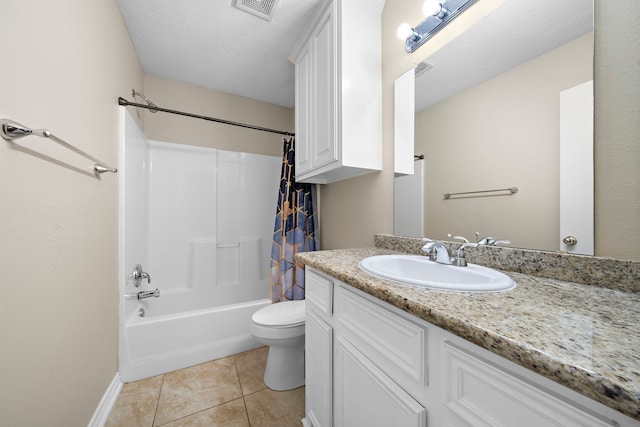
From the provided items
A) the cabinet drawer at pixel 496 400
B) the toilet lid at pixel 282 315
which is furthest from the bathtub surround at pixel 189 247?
the cabinet drawer at pixel 496 400

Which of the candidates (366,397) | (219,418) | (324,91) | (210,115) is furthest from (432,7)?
(219,418)

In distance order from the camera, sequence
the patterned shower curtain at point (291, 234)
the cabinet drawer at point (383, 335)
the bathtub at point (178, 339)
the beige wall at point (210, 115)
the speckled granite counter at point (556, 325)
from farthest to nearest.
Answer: the beige wall at point (210, 115) < the patterned shower curtain at point (291, 234) < the bathtub at point (178, 339) < the cabinet drawer at point (383, 335) < the speckled granite counter at point (556, 325)

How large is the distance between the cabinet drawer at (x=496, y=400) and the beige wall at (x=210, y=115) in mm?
2648

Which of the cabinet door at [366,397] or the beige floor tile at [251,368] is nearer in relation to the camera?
the cabinet door at [366,397]

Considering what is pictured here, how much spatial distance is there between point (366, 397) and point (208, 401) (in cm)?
115

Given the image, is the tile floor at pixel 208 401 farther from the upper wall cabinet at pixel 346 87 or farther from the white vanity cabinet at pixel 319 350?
the upper wall cabinet at pixel 346 87

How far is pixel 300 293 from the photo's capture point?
200cm

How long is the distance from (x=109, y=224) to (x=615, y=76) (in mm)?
2296

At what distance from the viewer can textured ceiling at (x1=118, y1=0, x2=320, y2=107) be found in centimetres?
153

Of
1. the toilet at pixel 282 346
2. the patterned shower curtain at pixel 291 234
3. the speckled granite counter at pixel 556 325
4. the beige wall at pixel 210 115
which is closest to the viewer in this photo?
the speckled granite counter at pixel 556 325

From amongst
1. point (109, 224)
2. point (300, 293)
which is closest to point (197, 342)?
point (300, 293)

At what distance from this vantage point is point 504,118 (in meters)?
0.89

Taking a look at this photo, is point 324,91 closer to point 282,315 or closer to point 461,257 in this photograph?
point 461,257

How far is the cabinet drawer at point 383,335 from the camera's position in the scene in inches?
22.8
